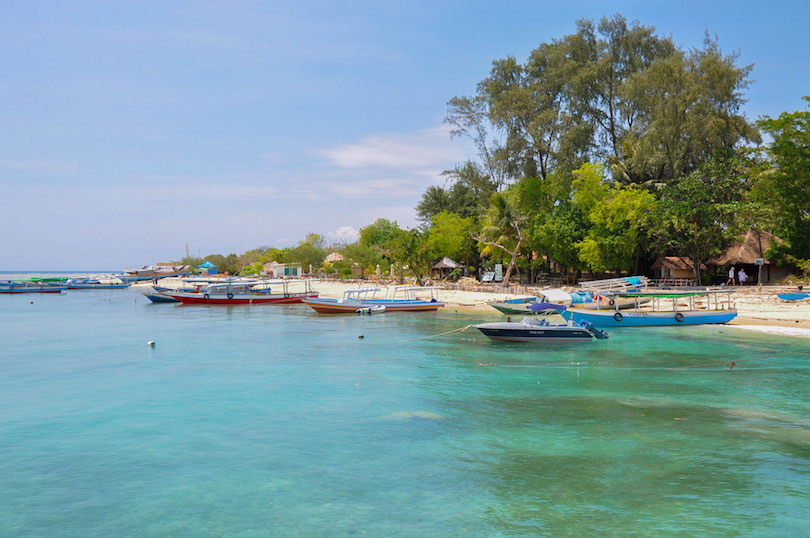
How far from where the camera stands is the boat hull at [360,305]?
135ft

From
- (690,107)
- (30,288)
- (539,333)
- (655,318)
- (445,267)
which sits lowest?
(539,333)

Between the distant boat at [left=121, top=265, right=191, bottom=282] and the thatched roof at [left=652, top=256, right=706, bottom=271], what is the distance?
265ft

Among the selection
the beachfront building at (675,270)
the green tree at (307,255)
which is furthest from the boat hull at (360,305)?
the green tree at (307,255)

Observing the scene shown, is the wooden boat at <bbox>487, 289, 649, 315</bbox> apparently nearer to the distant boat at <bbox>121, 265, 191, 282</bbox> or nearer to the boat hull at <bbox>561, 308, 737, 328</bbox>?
the boat hull at <bbox>561, 308, 737, 328</bbox>

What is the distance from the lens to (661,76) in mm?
41594

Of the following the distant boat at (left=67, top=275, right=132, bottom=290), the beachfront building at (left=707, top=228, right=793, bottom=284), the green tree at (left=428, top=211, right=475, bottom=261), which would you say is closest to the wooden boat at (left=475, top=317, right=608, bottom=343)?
the beachfront building at (left=707, top=228, right=793, bottom=284)

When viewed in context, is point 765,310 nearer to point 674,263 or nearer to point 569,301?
point 569,301

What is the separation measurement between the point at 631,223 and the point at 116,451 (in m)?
39.4

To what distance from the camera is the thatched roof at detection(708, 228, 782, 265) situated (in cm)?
4284

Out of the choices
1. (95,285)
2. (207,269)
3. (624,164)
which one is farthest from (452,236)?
(207,269)

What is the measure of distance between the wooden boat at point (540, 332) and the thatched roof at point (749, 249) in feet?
83.2

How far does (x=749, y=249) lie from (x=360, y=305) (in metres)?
30.1

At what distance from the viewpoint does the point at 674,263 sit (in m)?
45.7

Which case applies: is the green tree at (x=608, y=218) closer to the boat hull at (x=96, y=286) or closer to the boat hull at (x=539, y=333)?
the boat hull at (x=539, y=333)
